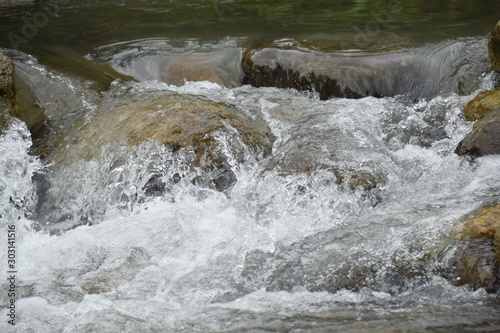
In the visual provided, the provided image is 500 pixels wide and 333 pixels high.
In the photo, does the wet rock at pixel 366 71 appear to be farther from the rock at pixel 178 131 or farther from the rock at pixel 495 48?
the rock at pixel 178 131

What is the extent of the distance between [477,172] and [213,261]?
6.90 ft

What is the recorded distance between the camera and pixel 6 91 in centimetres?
502

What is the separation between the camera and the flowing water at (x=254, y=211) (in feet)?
10.2

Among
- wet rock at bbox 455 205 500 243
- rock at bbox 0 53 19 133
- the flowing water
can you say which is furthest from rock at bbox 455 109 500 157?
rock at bbox 0 53 19 133

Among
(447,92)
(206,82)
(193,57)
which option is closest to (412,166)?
(447,92)

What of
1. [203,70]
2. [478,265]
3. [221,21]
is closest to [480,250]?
[478,265]

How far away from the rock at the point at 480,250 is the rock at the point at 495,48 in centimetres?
260

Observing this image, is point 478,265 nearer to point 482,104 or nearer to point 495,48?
point 482,104

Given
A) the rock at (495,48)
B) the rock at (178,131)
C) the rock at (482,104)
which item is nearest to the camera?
the rock at (178,131)

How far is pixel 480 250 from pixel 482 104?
89.8 inches

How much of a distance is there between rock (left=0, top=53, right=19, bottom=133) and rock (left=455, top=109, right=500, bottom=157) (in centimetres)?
387

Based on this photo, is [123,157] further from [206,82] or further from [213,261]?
[206,82]

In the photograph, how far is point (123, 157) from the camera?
4.67 meters

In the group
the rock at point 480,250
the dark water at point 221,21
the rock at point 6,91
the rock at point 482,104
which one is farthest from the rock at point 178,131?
the rock at point 480,250
